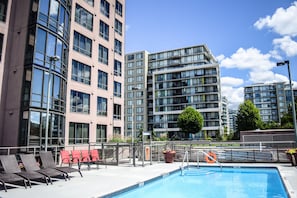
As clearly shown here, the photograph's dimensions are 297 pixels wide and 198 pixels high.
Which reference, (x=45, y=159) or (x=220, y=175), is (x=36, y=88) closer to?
(x=45, y=159)

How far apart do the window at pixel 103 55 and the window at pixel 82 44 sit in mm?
1767

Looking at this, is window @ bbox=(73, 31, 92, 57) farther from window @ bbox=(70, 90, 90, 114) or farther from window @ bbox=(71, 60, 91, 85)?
window @ bbox=(70, 90, 90, 114)

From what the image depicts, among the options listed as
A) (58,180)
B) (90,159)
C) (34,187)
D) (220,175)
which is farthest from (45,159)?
(220,175)

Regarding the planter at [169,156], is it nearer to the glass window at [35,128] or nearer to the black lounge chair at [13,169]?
the glass window at [35,128]

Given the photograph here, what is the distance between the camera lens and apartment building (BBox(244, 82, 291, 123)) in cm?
11731

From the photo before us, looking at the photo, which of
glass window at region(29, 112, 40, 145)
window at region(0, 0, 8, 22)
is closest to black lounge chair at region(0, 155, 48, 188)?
glass window at region(29, 112, 40, 145)

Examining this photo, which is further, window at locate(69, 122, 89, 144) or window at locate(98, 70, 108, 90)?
window at locate(98, 70, 108, 90)

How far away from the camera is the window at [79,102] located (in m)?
23.0

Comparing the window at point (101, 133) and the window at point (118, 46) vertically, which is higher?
the window at point (118, 46)

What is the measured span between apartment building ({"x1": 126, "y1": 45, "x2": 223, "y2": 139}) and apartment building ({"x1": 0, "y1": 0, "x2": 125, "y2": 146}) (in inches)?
1740

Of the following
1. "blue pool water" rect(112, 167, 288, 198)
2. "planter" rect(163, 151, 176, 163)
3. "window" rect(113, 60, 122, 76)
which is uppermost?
"window" rect(113, 60, 122, 76)

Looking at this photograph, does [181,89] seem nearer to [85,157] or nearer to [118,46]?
[118,46]

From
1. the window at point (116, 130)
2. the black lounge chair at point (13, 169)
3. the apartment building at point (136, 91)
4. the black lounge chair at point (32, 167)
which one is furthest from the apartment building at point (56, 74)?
the apartment building at point (136, 91)

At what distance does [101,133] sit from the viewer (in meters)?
26.9
